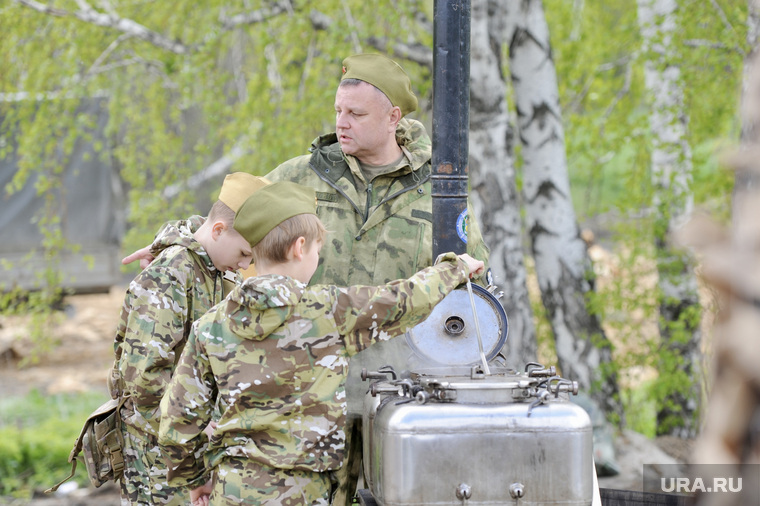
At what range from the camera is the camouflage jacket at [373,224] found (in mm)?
3389

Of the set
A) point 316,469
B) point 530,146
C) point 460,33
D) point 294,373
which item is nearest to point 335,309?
point 294,373

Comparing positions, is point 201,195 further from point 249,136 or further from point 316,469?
point 316,469

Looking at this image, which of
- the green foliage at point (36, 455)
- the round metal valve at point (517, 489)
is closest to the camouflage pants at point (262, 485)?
the round metal valve at point (517, 489)

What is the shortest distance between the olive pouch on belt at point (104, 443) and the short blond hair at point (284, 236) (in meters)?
1.03

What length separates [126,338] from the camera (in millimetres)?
3035

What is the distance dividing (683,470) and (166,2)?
17.3 feet

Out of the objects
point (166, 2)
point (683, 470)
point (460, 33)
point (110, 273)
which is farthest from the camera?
point (110, 273)

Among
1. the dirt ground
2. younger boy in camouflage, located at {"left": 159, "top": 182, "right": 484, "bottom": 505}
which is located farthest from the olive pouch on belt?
the dirt ground

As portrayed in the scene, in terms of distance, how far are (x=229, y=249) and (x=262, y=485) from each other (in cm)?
84

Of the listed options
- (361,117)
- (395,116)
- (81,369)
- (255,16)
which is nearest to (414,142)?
(395,116)

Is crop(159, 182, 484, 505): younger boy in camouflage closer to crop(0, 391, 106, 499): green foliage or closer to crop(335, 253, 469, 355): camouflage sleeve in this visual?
crop(335, 253, 469, 355): camouflage sleeve

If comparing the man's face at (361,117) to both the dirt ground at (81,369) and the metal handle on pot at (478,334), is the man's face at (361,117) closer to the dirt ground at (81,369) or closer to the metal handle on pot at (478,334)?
the metal handle on pot at (478,334)

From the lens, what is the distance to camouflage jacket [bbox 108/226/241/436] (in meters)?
2.99

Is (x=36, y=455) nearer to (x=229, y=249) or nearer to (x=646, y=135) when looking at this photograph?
(x=229, y=249)
